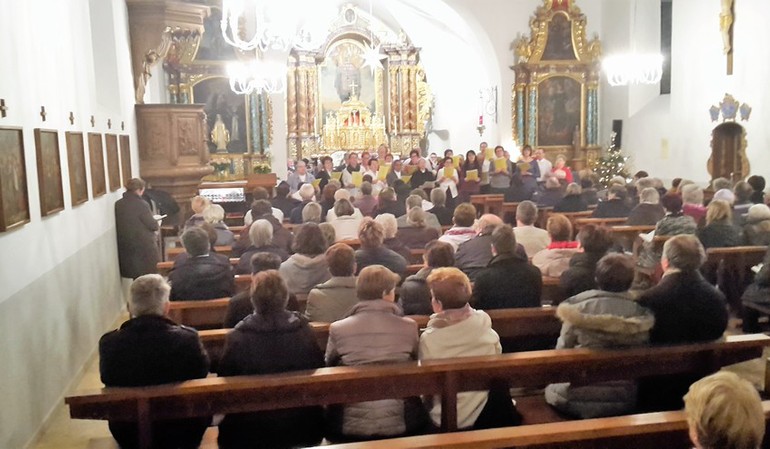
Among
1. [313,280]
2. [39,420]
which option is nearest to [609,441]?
[313,280]

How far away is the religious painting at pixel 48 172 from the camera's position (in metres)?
5.38

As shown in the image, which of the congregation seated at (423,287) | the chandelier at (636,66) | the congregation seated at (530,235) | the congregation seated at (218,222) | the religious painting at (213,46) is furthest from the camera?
the religious painting at (213,46)

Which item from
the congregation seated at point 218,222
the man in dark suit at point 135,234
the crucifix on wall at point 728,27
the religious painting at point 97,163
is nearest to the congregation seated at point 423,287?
the congregation seated at point 218,222

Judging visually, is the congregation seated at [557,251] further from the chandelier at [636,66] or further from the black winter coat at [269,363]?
the chandelier at [636,66]

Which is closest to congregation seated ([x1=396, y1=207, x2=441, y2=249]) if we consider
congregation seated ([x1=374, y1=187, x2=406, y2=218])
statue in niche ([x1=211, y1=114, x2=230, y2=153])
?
congregation seated ([x1=374, y1=187, x2=406, y2=218])

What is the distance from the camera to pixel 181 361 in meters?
3.51

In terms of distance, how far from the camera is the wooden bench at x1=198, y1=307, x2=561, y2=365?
4535mm

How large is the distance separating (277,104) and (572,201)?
783cm

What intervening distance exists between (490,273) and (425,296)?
476 millimetres

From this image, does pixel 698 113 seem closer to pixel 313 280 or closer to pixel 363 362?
pixel 313 280

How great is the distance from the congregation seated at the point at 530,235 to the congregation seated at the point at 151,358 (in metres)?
4.04

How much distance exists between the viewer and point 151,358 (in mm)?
3463

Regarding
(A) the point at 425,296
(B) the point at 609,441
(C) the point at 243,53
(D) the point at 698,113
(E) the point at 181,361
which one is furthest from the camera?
(C) the point at 243,53

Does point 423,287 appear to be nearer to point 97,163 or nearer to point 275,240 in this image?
point 275,240
